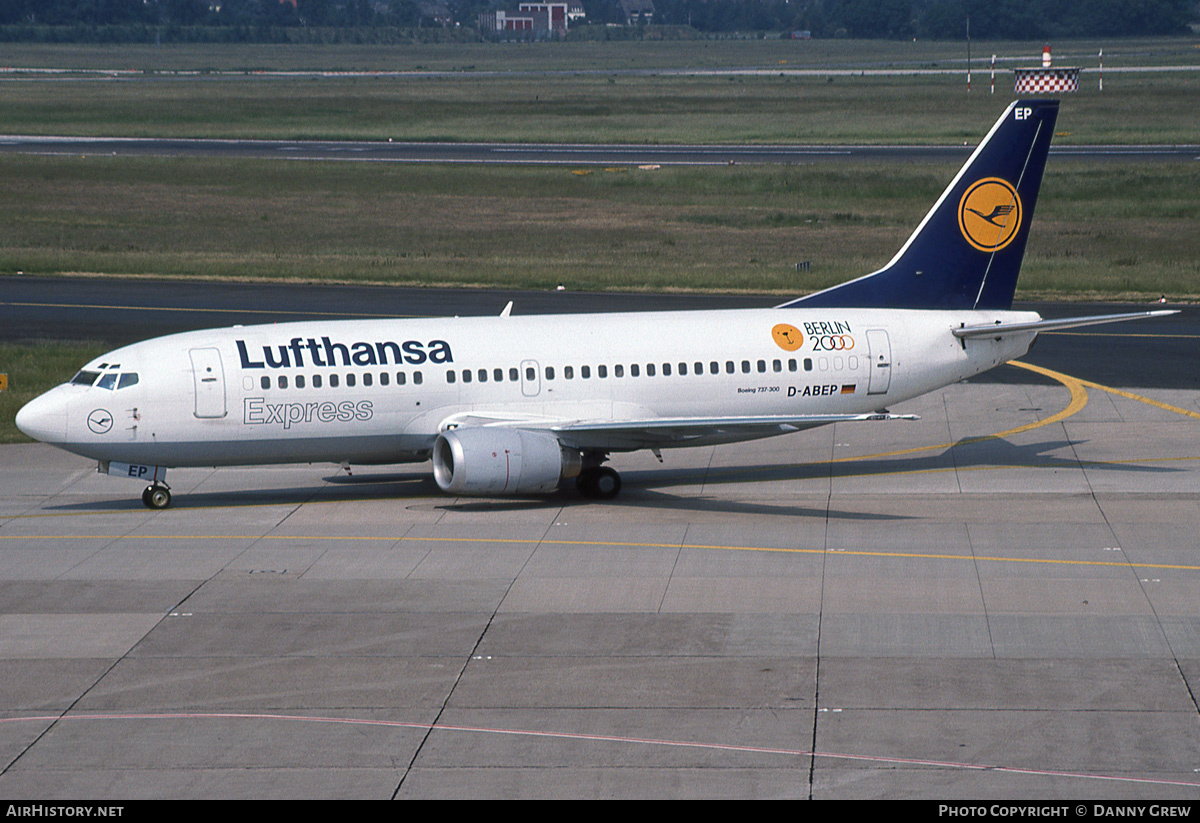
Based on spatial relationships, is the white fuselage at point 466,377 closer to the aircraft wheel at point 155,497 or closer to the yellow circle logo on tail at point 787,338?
the yellow circle logo on tail at point 787,338

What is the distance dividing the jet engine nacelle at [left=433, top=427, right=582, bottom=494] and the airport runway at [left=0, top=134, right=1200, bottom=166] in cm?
7411

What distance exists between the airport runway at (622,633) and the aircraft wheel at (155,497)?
464mm

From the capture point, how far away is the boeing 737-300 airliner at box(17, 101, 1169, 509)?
30062 mm

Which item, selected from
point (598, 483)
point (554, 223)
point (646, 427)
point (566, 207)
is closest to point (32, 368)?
point (598, 483)

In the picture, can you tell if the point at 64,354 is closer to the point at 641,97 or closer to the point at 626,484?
the point at 626,484

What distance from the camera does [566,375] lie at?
31.9 m

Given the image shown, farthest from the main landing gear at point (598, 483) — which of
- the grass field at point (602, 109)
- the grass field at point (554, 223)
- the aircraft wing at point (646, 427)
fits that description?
the grass field at point (602, 109)

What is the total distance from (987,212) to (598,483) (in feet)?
38.8

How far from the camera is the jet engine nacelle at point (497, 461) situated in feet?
96.9

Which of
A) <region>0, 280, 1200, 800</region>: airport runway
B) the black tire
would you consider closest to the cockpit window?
<region>0, 280, 1200, 800</region>: airport runway

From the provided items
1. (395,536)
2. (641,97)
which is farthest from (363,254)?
(641,97)

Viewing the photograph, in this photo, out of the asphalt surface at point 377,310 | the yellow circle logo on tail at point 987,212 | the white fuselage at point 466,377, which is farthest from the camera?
the asphalt surface at point 377,310

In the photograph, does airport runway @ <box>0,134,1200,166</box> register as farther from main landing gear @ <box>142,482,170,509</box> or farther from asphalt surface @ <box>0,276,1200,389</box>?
main landing gear @ <box>142,482,170,509</box>

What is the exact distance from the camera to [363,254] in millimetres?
70250
